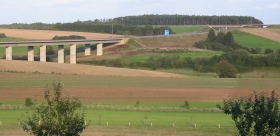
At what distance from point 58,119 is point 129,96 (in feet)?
99.2

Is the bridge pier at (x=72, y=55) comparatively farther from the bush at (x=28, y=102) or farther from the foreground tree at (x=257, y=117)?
the foreground tree at (x=257, y=117)

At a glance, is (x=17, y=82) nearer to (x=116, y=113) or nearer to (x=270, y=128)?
(x=116, y=113)

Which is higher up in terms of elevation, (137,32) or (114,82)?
(137,32)

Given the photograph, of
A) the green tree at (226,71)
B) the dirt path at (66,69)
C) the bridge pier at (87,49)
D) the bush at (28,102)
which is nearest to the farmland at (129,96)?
the dirt path at (66,69)

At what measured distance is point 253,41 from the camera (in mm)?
140125

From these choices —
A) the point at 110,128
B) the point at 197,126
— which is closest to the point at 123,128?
the point at 110,128

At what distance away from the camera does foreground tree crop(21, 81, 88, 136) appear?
907 inches

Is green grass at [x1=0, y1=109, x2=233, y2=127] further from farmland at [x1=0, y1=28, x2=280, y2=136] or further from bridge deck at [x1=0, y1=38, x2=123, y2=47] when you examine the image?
bridge deck at [x1=0, y1=38, x2=123, y2=47]

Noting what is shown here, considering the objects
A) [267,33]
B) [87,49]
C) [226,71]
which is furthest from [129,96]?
[267,33]

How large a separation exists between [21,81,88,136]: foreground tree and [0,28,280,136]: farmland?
10923 millimetres

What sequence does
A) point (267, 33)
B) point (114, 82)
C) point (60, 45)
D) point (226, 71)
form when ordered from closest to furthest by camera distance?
point (114, 82) → point (226, 71) → point (60, 45) → point (267, 33)

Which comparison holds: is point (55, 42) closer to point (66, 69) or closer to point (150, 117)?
point (66, 69)

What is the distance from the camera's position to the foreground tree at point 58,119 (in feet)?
75.6

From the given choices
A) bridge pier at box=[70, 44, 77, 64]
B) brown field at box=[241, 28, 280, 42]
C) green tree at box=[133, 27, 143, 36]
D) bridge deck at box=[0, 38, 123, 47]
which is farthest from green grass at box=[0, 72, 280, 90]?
green tree at box=[133, 27, 143, 36]
